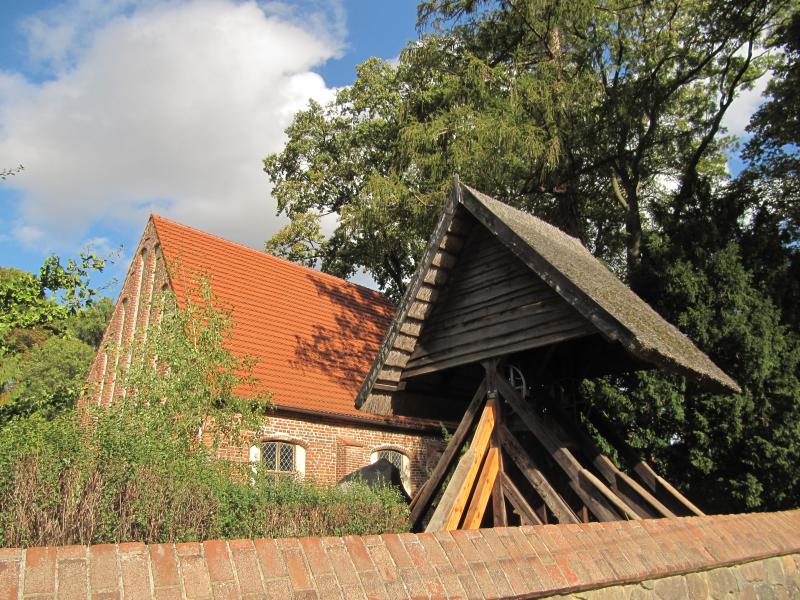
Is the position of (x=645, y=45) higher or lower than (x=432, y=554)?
higher

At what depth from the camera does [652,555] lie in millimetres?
4227

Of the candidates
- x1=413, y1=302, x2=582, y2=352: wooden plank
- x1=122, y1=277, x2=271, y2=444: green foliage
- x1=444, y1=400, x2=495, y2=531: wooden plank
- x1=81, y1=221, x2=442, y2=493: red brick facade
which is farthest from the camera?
x1=81, y1=221, x2=442, y2=493: red brick facade

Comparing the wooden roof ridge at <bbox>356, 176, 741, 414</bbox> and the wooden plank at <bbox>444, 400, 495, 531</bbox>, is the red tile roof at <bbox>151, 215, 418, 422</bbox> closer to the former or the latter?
the wooden roof ridge at <bbox>356, 176, 741, 414</bbox>

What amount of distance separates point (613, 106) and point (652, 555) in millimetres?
15287

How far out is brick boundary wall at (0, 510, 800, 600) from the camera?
2.42 m

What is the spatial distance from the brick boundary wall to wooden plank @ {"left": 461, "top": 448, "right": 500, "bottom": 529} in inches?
70.4

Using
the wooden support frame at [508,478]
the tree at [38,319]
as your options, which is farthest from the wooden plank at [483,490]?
the tree at [38,319]

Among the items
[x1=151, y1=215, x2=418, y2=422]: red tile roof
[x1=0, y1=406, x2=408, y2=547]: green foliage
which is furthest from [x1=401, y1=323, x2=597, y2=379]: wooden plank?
[x1=151, y1=215, x2=418, y2=422]: red tile roof

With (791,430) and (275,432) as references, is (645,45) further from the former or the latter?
(275,432)

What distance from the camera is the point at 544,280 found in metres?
6.07

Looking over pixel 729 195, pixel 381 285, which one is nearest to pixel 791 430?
pixel 729 195

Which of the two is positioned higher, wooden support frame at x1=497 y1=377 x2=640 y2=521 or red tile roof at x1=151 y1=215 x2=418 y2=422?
red tile roof at x1=151 y1=215 x2=418 y2=422

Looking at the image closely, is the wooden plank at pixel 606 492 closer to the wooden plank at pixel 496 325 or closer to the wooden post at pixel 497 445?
the wooden post at pixel 497 445

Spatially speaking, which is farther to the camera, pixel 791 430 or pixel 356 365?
pixel 356 365
